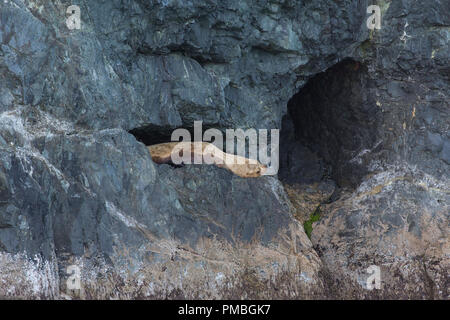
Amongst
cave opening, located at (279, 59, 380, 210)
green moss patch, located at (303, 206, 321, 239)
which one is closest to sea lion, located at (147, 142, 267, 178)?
green moss patch, located at (303, 206, 321, 239)

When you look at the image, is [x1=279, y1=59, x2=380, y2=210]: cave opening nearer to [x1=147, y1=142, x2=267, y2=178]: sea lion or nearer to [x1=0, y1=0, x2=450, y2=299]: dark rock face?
[x1=0, y1=0, x2=450, y2=299]: dark rock face

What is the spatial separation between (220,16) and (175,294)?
17.4ft

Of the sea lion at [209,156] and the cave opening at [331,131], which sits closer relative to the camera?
the sea lion at [209,156]

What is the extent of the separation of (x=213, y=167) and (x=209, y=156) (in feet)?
0.99

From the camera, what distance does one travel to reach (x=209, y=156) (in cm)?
1400

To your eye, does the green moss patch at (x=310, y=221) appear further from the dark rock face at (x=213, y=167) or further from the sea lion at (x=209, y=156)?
the sea lion at (x=209, y=156)

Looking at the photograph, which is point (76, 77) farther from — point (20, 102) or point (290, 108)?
point (290, 108)

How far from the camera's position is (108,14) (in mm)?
12859

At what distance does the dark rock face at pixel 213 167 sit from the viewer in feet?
39.0

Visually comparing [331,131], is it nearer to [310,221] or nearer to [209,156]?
[310,221]

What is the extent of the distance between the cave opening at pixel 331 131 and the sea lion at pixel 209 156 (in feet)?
5.97

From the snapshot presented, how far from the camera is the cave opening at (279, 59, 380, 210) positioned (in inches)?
587

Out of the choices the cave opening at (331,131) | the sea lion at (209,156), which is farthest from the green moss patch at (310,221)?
the sea lion at (209,156)

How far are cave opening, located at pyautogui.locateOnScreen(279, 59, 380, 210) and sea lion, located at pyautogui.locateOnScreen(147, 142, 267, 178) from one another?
1820mm
